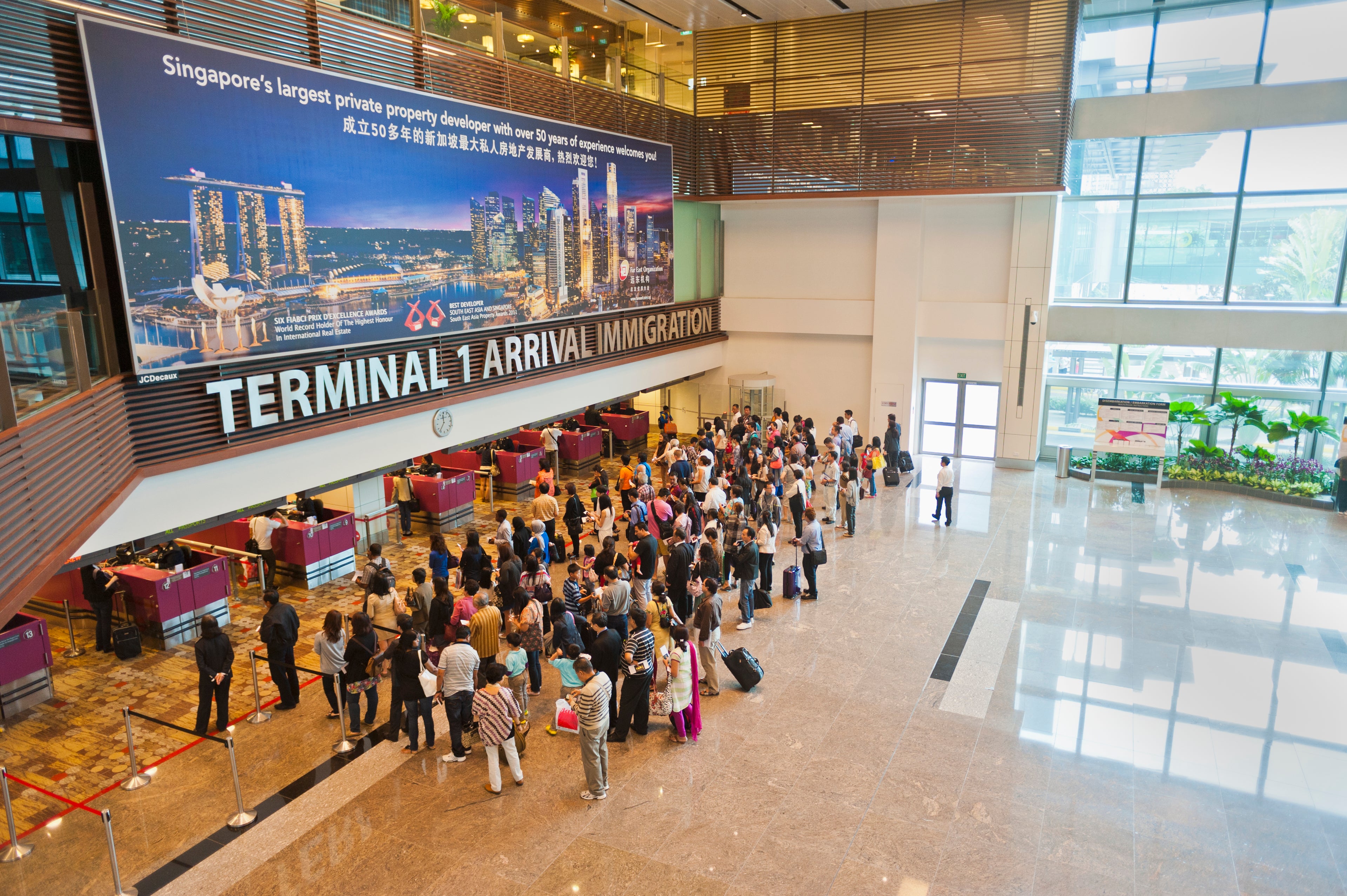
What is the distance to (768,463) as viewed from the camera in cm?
1470

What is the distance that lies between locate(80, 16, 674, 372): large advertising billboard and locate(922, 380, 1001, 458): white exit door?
10075 mm

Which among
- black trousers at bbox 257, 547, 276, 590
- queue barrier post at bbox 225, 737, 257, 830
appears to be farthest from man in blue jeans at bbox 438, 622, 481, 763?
black trousers at bbox 257, 547, 276, 590

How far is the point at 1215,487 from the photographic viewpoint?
17.5 m

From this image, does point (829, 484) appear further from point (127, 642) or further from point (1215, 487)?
point (127, 642)

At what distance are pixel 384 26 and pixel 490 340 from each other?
15.0 ft

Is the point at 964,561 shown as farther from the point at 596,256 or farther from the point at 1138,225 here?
the point at 1138,225

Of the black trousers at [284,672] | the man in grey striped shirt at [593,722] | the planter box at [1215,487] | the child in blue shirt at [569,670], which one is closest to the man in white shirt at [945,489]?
the planter box at [1215,487]

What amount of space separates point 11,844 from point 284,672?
2.62 meters

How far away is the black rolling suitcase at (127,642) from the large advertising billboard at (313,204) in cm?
383

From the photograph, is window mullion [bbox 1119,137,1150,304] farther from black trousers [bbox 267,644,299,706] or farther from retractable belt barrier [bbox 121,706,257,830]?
retractable belt barrier [bbox 121,706,257,830]

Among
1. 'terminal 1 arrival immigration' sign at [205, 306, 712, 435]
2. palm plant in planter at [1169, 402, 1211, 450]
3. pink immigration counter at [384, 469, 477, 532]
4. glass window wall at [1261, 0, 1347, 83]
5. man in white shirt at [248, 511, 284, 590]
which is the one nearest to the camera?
'terminal 1 arrival immigration' sign at [205, 306, 712, 435]

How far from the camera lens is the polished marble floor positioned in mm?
6328

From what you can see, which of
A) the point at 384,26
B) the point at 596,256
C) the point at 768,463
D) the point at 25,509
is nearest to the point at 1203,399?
the point at 768,463

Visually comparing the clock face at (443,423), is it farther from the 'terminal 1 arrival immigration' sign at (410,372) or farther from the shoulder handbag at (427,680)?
the shoulder handbag at (427,680)
